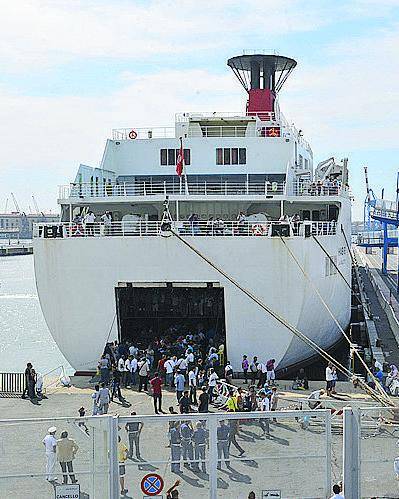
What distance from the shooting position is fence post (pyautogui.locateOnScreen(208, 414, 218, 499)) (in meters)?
9.11

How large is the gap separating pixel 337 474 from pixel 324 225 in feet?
46.5

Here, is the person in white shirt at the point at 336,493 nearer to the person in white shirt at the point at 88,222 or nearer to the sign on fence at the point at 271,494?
the sign on fence at the point at 271,494

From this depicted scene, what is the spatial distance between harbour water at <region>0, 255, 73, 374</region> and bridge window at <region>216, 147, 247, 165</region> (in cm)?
1101

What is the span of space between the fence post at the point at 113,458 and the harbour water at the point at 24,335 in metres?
20.6

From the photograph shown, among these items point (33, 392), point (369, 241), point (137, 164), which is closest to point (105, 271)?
point (33, 392)

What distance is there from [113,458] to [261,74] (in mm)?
27521

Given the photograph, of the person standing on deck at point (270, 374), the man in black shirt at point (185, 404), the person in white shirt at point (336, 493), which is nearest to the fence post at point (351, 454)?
the person in white shirt at point (336, 493)

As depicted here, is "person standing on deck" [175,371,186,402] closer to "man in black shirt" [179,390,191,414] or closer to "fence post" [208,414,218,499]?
"man in black shirt" [179,390,191,414]

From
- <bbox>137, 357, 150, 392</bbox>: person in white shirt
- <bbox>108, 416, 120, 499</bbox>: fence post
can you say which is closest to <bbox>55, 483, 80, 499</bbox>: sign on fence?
<bbox>108, 416, 120, 499</bbox>: fence post

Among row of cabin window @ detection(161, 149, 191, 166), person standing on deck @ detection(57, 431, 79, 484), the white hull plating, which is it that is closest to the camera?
person standing on deck @ detection(57, 431, 79, 484)

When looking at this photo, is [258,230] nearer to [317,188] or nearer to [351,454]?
[317,188]

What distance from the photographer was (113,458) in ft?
30.7

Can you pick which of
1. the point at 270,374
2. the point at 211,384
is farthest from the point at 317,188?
the point at 211,384

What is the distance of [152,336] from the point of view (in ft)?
78.5
